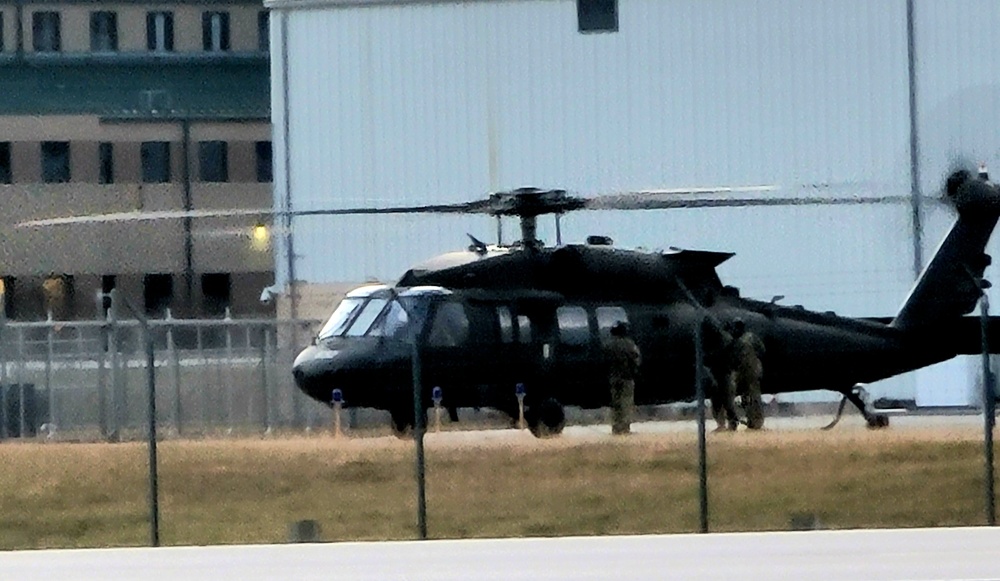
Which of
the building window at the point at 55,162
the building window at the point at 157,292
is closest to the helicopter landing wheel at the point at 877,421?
the building window at the point at 157,292

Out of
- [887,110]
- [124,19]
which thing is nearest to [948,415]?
[887,110]

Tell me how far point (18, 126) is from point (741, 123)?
17.5 meters

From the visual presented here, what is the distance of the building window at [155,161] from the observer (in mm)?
48250

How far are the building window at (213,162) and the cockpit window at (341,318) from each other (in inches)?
866

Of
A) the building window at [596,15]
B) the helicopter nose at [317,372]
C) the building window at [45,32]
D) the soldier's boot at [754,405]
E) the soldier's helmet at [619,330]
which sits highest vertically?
the building window at [45,32]

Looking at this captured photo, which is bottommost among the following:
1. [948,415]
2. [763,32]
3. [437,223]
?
[948,415]

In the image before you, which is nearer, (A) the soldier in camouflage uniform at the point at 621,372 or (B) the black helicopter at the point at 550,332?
(A) the soldier in camouflage uniform at the point at 621,372

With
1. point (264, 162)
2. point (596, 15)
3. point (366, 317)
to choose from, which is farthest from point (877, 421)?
point (264, 162)

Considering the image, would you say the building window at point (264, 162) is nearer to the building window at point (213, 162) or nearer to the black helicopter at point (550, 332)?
the building window at point (213, 162)

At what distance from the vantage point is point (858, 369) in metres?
27.5

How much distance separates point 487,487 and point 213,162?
2863 centimetres

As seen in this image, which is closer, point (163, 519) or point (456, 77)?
point (163, 519)

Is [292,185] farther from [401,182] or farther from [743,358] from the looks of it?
[743,358]

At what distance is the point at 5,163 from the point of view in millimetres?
47688
